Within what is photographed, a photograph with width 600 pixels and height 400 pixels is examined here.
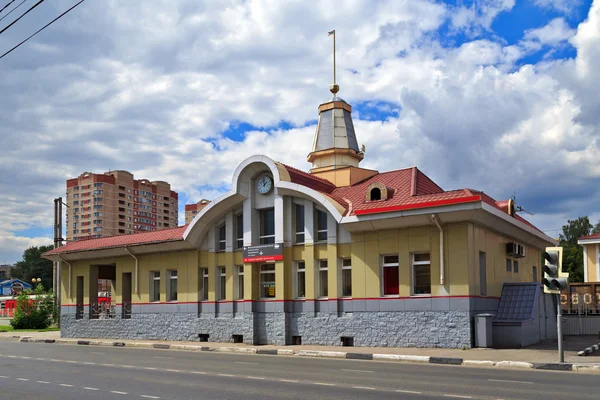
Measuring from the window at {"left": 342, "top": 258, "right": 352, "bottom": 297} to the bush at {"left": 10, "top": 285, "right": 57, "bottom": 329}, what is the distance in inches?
1137

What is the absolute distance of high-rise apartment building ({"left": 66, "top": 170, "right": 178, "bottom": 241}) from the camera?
128 m

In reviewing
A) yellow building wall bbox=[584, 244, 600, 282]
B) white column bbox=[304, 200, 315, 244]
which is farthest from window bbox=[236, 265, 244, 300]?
yellow building wall bbox=[584, 244, 600, 282]

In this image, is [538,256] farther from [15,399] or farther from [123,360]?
[15,399]

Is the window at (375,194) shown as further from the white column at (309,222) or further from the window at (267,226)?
the window at (267,226)

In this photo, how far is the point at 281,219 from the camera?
87.1 feet

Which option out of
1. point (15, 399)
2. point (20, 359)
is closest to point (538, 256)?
point (20, 359)

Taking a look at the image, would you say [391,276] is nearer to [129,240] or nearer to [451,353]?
[451,353]

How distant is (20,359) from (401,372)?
1282 cm

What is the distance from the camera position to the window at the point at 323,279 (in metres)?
26.1

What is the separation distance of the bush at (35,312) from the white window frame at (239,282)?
77.5 ft

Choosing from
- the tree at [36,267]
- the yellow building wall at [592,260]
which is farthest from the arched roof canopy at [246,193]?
the tree at [36,267]

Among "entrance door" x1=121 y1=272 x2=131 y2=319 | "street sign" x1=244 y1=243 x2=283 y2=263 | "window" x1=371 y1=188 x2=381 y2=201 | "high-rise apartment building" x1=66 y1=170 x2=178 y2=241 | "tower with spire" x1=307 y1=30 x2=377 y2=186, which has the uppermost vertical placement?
"high-rise apartment building" x1=66 y1=170 x2=178 y2=241

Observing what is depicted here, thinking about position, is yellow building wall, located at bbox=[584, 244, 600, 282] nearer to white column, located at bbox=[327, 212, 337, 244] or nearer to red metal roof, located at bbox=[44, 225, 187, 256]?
white column, located at bbox=[327, 212, 337, 244]

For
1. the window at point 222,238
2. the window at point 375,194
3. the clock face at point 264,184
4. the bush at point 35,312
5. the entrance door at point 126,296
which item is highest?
the clock face at point 264,184
